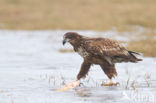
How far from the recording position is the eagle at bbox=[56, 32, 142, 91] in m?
8.88

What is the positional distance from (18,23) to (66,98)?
2825cm

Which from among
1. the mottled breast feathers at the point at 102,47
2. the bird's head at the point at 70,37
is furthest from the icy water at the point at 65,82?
the bird's head at the point at 70,37

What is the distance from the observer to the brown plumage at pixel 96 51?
8.88 meters

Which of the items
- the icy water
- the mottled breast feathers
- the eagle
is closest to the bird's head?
Answer: the eagle

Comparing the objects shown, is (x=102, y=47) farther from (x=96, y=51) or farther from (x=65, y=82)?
(x=65, y=82)

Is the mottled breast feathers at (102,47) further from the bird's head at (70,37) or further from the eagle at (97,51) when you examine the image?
the bird's head at (70,37)

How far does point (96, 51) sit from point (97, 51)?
0.08ft

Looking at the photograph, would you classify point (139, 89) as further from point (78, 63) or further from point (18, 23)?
point (18, 23)

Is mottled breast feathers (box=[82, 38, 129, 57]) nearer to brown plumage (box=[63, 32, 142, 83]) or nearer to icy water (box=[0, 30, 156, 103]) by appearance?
brown plumage (box=[63, 32, 142, 83])

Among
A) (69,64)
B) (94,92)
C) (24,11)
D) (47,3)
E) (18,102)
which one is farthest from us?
(47,3)

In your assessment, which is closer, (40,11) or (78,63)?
(78,63)

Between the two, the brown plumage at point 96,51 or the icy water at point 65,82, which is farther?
the brown plumage at point 96,51

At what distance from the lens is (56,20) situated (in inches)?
1428

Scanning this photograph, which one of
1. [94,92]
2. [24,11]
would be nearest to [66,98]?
[94,92]
